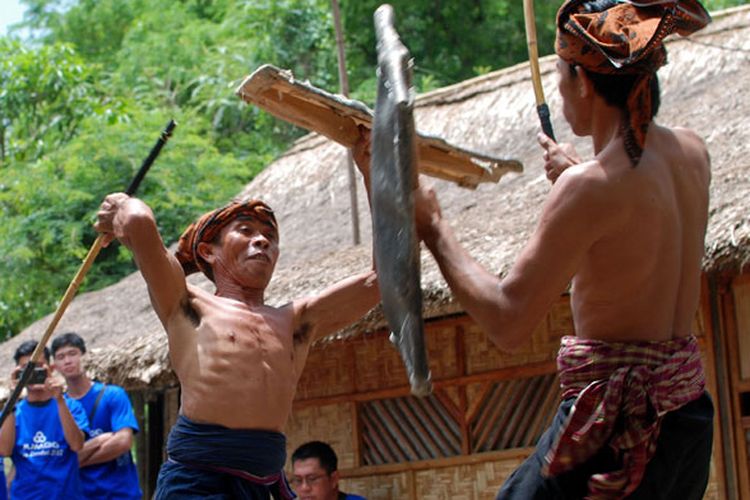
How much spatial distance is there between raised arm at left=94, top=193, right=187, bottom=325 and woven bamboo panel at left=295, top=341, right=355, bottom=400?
406 centimetres

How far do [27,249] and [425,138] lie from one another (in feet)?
34.3

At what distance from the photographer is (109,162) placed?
14891 mm

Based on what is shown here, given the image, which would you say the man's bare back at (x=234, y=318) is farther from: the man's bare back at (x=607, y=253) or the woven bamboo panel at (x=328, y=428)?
the woven bamboo panel at (x=328, y=428)

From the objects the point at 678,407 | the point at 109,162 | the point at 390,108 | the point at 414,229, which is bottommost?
the point at 678,407

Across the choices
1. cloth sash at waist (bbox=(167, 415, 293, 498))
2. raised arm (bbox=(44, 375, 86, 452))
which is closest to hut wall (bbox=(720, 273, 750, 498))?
raised arm (bbox=(44, 375, 86, 452))

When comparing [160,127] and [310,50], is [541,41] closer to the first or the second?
[310,50]

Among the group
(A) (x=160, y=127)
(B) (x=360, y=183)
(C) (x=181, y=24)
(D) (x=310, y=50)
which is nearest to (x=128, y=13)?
(C) (x=181, y=24)

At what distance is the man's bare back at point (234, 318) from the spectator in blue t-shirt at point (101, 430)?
2753 mm

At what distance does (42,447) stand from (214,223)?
9.99ft

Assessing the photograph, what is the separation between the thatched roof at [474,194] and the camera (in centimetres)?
752

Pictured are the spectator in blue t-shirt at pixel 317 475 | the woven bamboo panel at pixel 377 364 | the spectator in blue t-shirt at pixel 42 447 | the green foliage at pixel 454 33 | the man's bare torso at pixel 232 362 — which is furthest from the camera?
the green foliage at pixel 454 33

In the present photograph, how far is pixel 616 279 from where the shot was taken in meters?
3.27

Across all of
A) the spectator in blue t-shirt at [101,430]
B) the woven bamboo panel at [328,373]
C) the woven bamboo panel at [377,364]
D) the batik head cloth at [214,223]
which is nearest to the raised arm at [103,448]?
the spectator in blue t-shirt at [101,430]

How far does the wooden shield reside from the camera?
3.15 m
